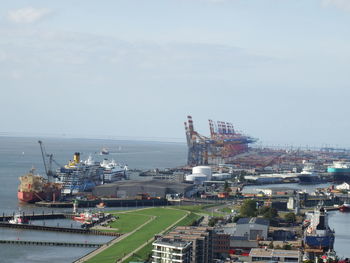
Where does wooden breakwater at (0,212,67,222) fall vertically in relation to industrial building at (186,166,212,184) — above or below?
below

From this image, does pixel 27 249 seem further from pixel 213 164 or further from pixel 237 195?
pixel 213 164

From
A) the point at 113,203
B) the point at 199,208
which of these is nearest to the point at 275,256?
the point at 199,208

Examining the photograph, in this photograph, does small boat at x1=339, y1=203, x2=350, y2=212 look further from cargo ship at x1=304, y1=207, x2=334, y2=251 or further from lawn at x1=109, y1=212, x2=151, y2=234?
cargo ship at x1=304, y1=207, x2=334, y2=251

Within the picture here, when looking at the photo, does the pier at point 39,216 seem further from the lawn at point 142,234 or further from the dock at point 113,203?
the dock at point 113,203

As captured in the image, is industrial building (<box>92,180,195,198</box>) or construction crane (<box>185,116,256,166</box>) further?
construction crane (<box>185,116,256,166</box>)

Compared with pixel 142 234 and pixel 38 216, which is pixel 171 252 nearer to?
pixel 142 234

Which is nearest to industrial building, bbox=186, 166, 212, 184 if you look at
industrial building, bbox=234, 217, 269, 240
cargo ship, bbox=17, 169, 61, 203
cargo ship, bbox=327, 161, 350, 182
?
cargo ship, bbox=327, 161, 350, 182

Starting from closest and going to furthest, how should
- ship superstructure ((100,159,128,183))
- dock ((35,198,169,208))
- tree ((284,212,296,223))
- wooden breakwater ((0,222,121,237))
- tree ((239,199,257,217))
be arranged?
wooden breakwater ((0,222,121,237)) → tree ((284,212,296,223)) → tree ((239,199,257,217)) → dock ((35,198,169,208)) → ship superstructure ((100,159,128,183))
